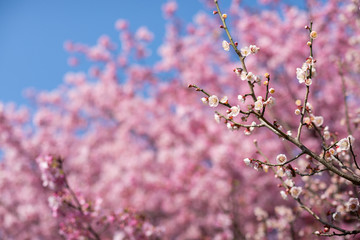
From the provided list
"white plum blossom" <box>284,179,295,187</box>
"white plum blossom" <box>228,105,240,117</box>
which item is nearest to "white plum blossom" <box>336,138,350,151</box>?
"white plum blossom" <box>284,179,295,187</box>

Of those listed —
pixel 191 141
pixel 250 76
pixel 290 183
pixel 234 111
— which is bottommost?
pixel 290 183

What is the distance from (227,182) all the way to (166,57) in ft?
24.9

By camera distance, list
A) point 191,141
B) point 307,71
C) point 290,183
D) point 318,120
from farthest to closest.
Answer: point 191,141 → point 290,183 → point 318,120 → point 307,71

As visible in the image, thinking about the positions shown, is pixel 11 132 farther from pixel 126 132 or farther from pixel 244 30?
pixel 244 30

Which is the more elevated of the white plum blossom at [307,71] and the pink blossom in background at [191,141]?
the pink blossom in background at [191,141]

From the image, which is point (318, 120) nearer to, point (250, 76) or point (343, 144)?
point (343, 144)

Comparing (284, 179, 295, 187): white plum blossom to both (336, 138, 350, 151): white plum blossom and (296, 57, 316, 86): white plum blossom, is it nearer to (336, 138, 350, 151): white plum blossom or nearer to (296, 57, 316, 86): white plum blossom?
(336, 138, 350, 151): white plum blossom

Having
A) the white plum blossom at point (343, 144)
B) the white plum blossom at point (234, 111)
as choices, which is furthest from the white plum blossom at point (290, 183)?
the white plum blossom at point (234, 111)

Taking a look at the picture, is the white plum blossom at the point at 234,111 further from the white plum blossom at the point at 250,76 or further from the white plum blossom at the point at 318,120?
the white plum blossom at the point at 318,120

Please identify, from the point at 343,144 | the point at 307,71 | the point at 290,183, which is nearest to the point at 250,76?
the point at 307,71

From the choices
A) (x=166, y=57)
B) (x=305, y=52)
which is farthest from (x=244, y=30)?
(x=166, y=57)

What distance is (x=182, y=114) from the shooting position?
11211 millimetres

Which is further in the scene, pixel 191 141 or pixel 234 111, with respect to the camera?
pixel 191 141

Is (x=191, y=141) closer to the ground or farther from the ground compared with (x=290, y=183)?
farther from the ground
